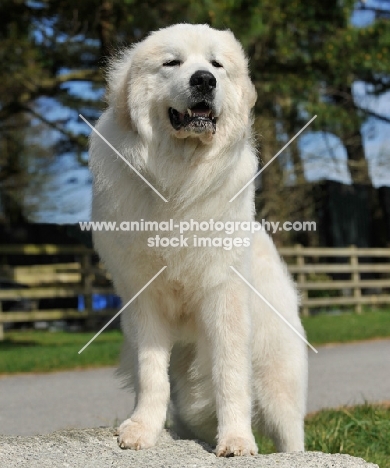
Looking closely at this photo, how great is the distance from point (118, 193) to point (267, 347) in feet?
4.00

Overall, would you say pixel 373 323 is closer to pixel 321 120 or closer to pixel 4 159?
pixel 321 120

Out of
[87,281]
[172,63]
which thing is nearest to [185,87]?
[172,63]

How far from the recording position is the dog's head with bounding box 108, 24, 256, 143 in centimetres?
312

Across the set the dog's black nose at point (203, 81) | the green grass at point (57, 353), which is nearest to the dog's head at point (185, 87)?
the dog's black nose at point (203, 81)

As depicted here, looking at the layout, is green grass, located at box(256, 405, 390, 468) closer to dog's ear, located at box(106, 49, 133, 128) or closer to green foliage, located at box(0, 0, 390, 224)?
dog's ear, located at box(106, 49, 133, 128)

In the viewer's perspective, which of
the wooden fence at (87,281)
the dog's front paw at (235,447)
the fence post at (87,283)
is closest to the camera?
the dog's front paw at (235,447)

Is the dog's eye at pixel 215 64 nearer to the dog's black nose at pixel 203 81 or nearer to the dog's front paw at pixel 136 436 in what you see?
the dog's black nose at pixel 203 81

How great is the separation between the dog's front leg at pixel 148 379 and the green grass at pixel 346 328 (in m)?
7.28

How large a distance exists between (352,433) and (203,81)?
264cm

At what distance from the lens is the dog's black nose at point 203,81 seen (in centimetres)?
306

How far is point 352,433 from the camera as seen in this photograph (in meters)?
4.46

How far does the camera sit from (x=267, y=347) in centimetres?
370

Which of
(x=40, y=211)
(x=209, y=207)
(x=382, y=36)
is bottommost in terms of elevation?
(x=209, y=207)

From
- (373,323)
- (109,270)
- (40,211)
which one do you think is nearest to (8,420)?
(109,270)
